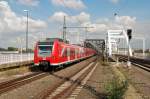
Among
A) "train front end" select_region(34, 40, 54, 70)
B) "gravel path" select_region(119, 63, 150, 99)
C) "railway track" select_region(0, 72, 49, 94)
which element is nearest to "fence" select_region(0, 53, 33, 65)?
"train front end" select_region(34, 40, 54, 70)

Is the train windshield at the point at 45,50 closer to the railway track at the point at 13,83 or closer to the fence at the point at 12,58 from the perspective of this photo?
the fence at the point at 12,58

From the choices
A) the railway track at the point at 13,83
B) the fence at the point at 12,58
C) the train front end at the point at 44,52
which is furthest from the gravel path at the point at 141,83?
the fence at the point at 12,58

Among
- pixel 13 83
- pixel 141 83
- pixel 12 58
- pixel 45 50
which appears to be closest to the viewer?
pixel 13 83

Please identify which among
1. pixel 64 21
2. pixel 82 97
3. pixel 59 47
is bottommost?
pixel 82 97

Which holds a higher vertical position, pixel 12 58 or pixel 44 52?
pixel 44 52

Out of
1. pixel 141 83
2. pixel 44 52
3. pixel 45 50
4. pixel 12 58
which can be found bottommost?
pixel 141 83

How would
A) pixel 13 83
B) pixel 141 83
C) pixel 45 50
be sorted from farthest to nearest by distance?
pixel 45 50 < pixel 141 83 < pixel 13 83

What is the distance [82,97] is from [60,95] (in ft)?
3.31

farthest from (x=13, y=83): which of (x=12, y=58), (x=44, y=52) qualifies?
(x=12, y=58)

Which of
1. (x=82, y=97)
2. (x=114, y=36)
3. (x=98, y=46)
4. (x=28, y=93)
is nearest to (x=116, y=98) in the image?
(x=82, y=97)

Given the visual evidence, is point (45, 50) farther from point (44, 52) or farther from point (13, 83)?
point (13, 83)

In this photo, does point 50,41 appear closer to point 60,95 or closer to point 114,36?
point 60,95

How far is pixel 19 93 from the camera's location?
16812 millimetres

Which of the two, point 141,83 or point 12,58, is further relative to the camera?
point 12,58
